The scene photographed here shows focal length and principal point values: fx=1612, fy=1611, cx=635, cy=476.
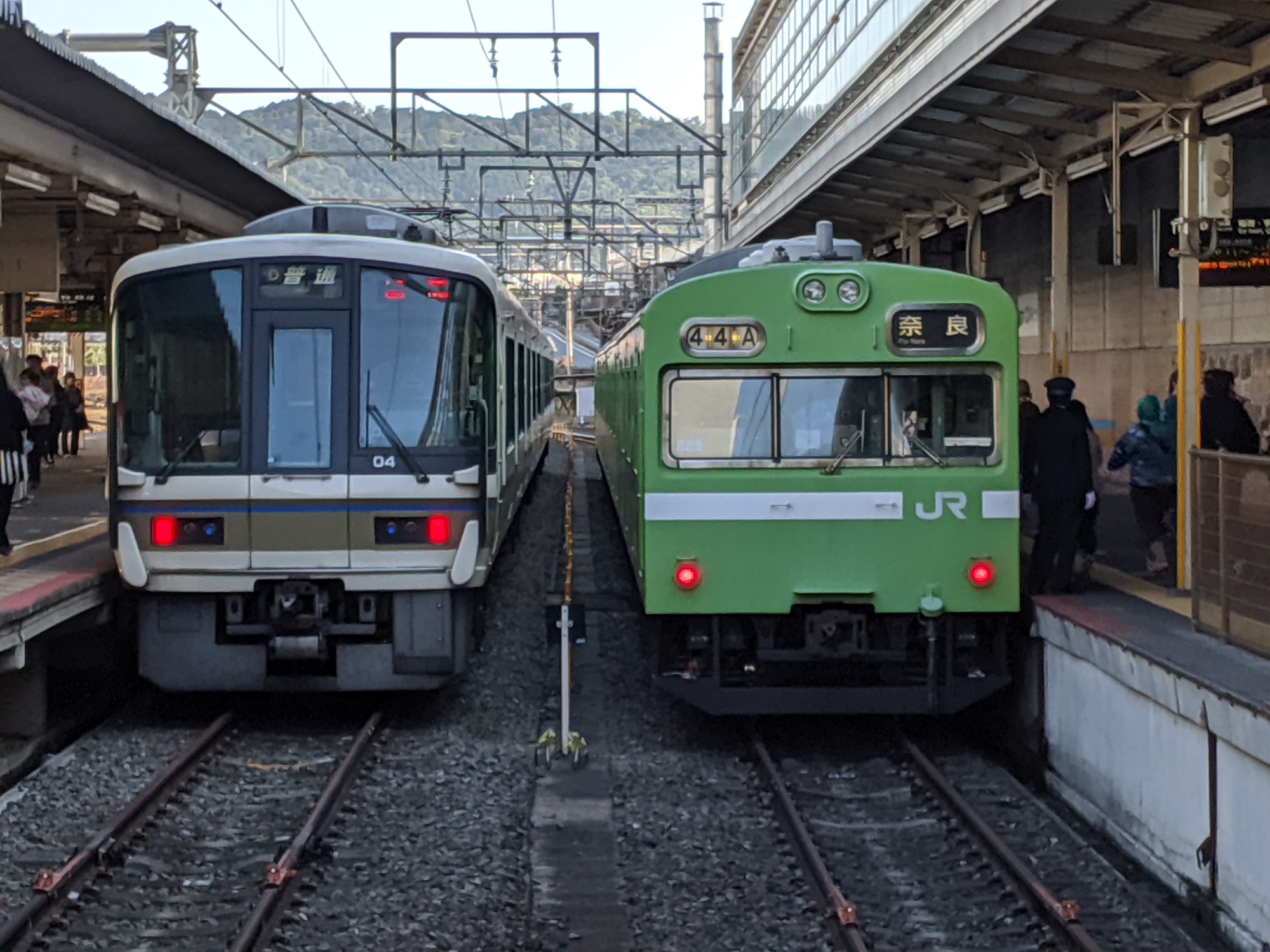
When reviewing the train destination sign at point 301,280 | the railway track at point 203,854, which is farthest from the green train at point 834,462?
the railway track at point 203,854

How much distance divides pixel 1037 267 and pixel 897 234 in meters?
1.88

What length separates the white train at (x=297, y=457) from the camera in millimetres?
9102

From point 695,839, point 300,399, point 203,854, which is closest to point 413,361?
point 300,399

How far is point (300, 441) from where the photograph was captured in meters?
9.15

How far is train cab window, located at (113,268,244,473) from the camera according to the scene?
9.14 meters

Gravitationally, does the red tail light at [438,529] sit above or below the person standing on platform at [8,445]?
below

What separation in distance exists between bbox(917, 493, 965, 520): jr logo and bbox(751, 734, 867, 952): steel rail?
1.54 metres

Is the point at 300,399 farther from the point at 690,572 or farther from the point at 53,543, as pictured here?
the point at 53,543

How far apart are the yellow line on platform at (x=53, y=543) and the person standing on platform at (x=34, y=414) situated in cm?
297

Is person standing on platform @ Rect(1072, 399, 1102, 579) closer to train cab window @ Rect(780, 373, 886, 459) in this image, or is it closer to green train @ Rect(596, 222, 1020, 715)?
green train @ Rect(596, 222, 1020, 715)

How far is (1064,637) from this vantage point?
8.43m

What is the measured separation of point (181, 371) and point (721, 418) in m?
3.12

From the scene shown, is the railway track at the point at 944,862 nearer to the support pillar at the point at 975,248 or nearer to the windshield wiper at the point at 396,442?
the windshield wiper at the point at 396,442

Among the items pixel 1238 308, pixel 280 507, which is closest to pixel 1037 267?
pixel 1238 308
